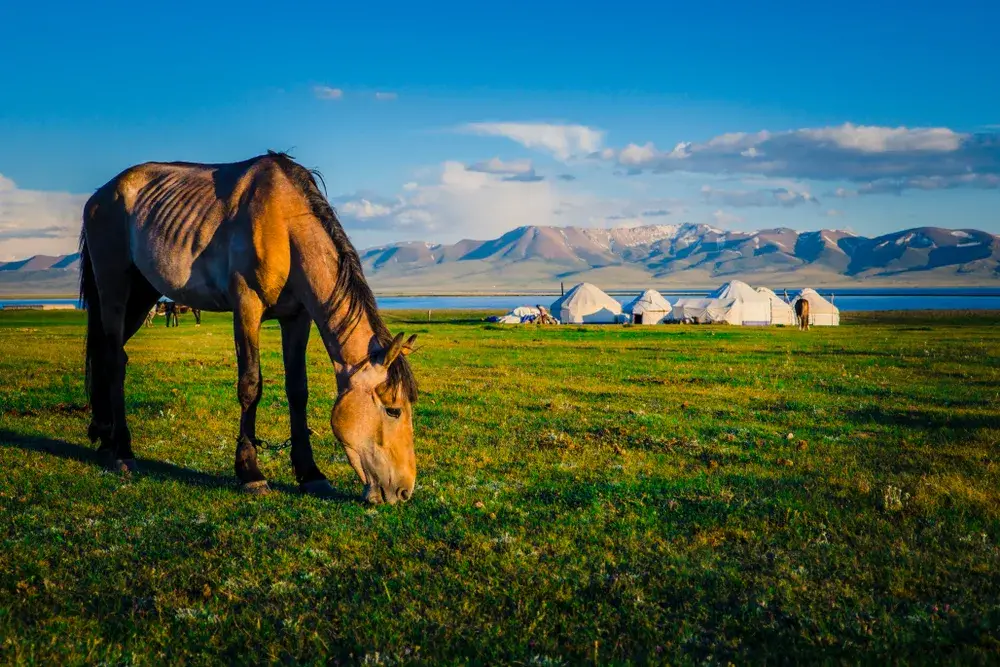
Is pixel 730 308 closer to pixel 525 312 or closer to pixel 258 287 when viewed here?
pixel 525 312

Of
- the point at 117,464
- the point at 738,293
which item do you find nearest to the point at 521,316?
the point at 738,293

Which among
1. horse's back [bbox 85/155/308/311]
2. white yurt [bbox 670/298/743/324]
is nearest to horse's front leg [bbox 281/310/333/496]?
horse's back [bbox 85/155/308/311]

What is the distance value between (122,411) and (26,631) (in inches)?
205

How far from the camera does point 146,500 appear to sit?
26.0 ft

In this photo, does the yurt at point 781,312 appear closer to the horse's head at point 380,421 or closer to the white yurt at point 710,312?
the white yurt at point 710,312

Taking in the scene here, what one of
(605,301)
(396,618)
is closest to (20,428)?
(396,618)

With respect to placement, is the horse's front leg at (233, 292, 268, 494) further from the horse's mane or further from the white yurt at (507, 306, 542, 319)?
the white yurt at (507, 306, 542, 319)

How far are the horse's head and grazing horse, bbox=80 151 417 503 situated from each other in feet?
0.04

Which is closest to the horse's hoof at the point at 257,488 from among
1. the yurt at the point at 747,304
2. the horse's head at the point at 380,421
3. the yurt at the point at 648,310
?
the horse's head at the point at 380,421

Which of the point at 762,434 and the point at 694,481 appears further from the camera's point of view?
the point at 762,434

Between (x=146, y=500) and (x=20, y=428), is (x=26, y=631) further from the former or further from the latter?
(x=20, y=428)

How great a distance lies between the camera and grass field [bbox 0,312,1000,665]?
4750 millimetres

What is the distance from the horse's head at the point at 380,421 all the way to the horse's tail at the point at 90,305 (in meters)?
4.97

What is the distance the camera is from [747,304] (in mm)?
80188
